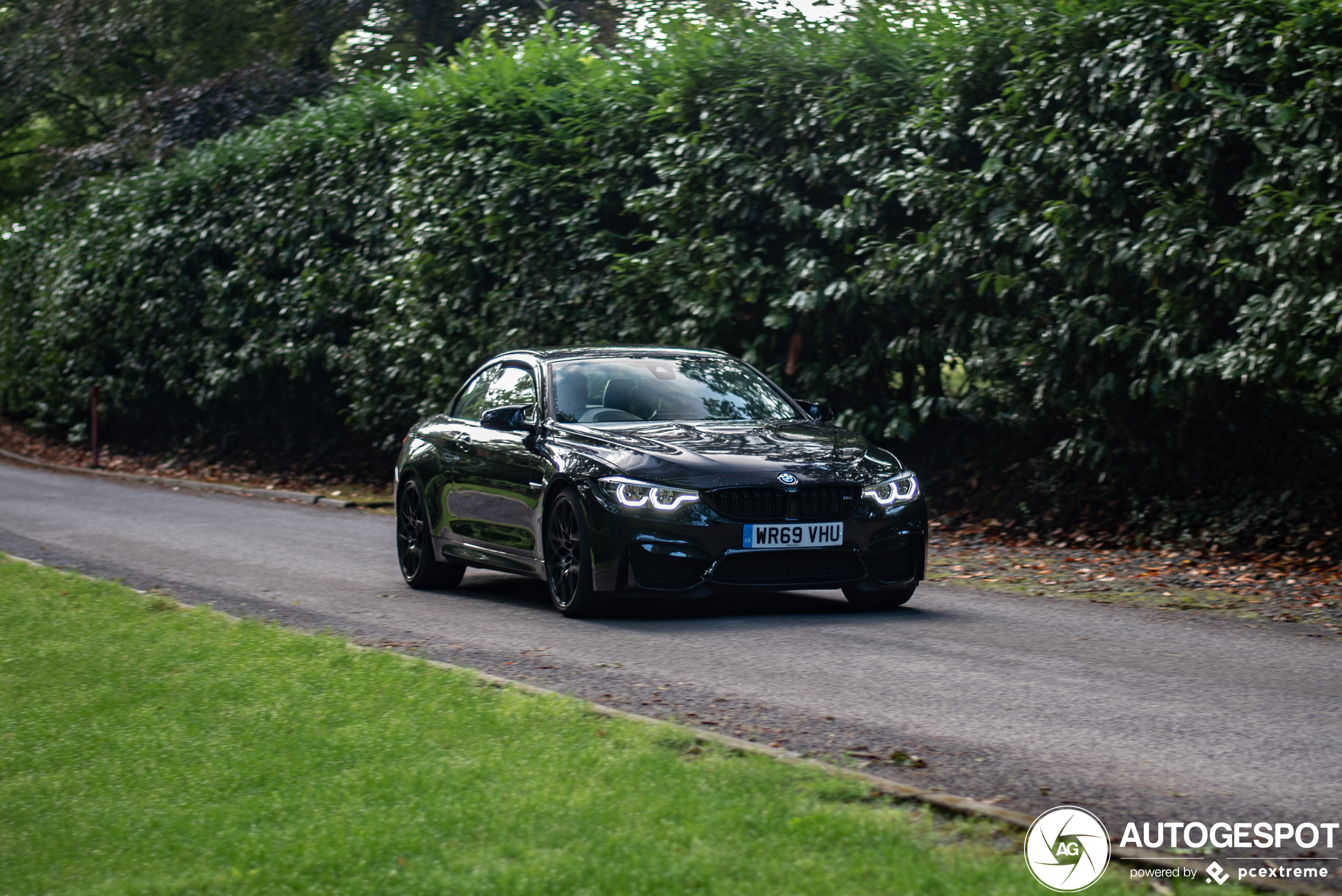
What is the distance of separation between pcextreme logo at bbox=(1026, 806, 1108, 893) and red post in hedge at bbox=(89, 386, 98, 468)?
82.9ft

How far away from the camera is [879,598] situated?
31.8 ft

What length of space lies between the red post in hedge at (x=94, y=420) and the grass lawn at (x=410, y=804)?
21.6 metres

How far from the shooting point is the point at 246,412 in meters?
25.8

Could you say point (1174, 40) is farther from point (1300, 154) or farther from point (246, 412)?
point (246, 412)

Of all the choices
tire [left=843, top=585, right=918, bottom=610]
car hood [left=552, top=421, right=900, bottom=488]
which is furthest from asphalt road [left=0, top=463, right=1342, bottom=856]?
car hood [left=552, top=421, right=900, bottom=488]

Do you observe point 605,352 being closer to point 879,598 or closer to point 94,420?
point 879,598

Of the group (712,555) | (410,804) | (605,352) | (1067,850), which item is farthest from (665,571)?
(1067,850)

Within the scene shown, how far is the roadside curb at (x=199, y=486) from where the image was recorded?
20.0m

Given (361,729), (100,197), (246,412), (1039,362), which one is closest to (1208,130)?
(1039,362)

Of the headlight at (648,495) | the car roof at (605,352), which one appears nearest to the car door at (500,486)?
the car roof at (605,352)

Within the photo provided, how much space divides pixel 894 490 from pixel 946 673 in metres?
→ 2.04

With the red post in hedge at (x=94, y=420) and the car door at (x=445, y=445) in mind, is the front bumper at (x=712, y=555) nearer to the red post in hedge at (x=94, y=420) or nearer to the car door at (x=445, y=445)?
the car door at (x=445, y=445)

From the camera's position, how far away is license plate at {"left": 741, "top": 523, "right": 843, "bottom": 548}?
8.84m

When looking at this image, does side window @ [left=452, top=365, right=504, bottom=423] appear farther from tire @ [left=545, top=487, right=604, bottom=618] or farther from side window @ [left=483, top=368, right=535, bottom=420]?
tire @ [left=545, top=487, right=604, bottom=618]
